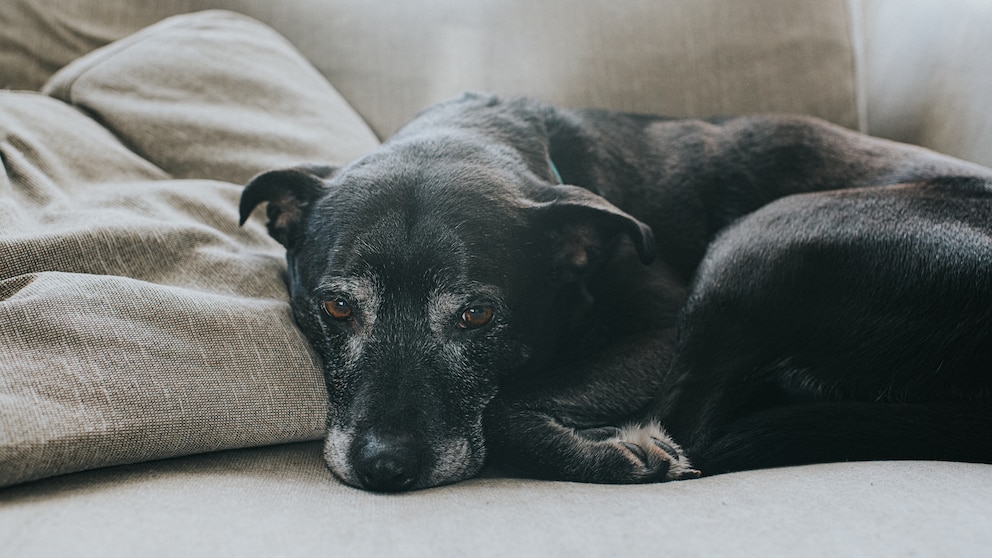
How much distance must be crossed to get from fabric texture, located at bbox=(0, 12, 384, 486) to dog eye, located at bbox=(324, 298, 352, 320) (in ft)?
0.31

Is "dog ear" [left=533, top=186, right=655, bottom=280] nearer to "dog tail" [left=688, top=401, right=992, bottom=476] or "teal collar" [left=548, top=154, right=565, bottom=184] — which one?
"teal collar" [left=548, top=154, right=565, bottom=184]

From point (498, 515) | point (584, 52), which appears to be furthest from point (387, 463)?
point (584, 52)

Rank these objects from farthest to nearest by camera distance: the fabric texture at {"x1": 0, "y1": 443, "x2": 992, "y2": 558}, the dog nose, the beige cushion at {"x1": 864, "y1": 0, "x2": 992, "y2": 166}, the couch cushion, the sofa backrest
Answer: the sofa backrest < the beige cushion at {"x1": 864, "y1": 0, "x2": 992, "y2": 166} < the couch cushion < the dog nose < the fabric texture at {"x1": 0, "y1": 443, "x2": 992, "y2": 558}

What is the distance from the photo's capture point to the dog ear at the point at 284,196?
197cm

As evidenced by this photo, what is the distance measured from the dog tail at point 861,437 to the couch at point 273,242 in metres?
0.07

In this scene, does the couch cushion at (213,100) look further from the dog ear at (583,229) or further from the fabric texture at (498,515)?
the fabric texture at (498,515)

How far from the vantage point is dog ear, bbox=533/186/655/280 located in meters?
1.89

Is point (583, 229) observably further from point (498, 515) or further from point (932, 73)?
point (932, 73)

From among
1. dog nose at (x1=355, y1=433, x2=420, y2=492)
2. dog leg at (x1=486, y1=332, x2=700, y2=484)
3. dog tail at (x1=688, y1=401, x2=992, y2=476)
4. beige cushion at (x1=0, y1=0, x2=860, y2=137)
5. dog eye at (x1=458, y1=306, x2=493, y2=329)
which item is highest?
beige cushion at (x1=0, y1=0, x2=860, y2=137)

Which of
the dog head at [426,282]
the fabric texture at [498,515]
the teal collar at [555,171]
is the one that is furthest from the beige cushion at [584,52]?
the fabric texture at [498,515]

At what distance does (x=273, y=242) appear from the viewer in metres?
2.29

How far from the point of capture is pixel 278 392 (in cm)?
164

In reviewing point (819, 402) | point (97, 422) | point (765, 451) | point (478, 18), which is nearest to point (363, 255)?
point (97, 422)

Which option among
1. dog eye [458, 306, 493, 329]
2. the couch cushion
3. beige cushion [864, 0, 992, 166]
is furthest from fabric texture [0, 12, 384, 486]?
beige cushion [864, 0, 992, 166]
